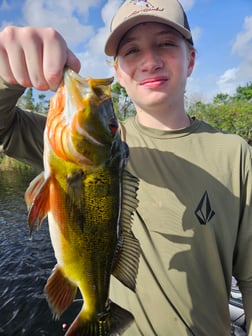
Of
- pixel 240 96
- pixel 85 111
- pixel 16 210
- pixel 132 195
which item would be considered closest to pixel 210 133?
pixel 132 195

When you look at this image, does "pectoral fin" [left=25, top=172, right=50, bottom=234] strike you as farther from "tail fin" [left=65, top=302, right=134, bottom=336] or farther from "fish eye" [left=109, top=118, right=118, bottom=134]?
"tail fin" [left=65, top=302, right=134, bottom=336]

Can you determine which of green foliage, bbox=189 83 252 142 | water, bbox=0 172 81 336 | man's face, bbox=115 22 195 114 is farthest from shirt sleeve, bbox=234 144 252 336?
green foliage, bbox=189 83 252 142

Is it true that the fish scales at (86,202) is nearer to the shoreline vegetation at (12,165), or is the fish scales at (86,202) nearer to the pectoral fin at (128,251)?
the pectoral fin at (128,251)

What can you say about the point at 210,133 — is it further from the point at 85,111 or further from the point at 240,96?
the point at 240,96

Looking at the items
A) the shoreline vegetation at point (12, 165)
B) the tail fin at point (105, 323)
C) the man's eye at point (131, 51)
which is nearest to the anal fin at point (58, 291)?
the tail fin at point (105, 323)

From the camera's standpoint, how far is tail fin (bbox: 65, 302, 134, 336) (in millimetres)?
1657

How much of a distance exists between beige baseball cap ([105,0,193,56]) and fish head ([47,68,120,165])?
3.16ft

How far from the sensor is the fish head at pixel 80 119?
1.47m

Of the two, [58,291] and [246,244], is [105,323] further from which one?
[246,244]

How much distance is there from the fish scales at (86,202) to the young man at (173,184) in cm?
44

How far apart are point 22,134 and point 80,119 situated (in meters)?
0.64

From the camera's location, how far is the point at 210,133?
254cm

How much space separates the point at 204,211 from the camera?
2.20 metres

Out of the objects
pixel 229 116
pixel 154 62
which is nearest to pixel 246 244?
pixel 154 62
